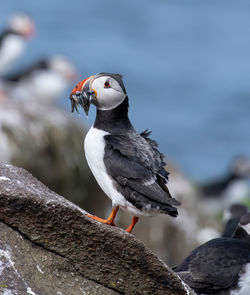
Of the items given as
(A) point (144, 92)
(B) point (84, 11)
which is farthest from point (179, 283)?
(B) point (84, 11)

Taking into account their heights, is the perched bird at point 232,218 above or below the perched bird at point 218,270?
above

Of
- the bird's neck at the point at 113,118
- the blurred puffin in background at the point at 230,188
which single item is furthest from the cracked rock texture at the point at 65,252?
the blurred puffin in background at the point at 230,188

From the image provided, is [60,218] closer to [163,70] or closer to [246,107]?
[246,107]

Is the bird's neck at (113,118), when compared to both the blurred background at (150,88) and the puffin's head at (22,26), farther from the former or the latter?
the puffin's head at (22,26)

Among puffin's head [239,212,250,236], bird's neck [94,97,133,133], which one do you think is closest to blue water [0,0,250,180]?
puffin's head [239,212,250,236]

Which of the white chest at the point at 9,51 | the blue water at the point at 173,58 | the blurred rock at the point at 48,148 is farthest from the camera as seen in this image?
the blue water at the point at 173,58

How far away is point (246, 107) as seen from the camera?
2272 centimetres

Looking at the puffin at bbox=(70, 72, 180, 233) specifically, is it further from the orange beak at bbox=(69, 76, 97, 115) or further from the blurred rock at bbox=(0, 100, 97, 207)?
the blurred rock at bbox=(0, 100, 97, 207)

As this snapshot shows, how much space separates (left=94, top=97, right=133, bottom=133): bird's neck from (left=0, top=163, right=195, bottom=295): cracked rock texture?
71 cm

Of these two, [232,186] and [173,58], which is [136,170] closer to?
[232,186]

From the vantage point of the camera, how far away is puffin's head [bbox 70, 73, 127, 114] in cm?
455

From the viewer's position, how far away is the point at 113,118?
465 centimetres

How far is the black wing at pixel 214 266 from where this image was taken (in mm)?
5367

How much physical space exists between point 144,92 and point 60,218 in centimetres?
1900
